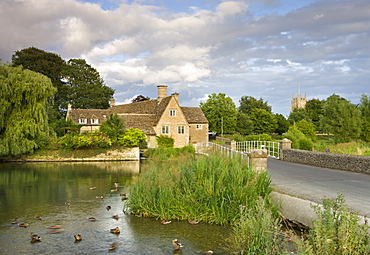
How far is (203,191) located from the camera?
1058 cm

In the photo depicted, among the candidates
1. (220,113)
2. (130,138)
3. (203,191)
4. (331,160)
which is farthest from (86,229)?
(220,113)

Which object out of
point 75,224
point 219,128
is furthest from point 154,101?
point 75,224

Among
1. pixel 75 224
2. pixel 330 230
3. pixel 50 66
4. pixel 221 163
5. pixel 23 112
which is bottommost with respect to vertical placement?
pixel 75 224

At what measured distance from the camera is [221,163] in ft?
37.0

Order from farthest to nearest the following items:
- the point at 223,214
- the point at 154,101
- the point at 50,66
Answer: the point at 50,66 → the point at 154,101 → the point at 223,214

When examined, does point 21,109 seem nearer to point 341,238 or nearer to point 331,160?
point 331,160

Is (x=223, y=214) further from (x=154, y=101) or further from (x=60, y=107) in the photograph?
(x=60, y=107)

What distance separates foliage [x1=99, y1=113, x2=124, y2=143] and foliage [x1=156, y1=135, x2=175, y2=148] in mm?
7887

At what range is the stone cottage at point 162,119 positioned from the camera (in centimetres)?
4816

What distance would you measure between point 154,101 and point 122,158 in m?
17.2

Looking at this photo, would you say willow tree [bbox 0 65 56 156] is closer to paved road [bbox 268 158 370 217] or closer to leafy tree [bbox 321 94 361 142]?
paved road [bbox 268 158 370 217]

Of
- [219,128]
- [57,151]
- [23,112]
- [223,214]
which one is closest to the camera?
[223,214]

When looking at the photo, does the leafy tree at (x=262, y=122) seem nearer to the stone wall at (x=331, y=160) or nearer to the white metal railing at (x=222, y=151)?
the white metal railing at (x=222, y=151)

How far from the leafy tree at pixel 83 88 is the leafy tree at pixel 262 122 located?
120ft
